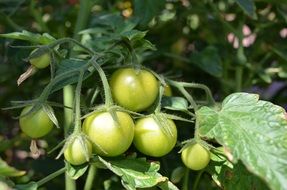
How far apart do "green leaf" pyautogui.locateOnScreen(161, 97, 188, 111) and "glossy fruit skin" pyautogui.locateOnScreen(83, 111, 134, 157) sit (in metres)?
0.11

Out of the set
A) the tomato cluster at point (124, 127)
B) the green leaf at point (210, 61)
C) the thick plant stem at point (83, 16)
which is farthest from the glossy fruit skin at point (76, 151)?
the green leaf at point (210, 61)

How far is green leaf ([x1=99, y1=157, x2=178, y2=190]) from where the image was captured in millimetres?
761

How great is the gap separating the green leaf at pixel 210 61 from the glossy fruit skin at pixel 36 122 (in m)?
0.42

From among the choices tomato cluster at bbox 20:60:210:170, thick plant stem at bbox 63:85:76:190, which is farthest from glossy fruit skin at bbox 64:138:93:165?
thick plant stem at bbox 63:85:76:190

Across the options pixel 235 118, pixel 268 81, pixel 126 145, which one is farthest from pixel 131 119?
pixel 268 81

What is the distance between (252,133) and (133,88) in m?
0.17

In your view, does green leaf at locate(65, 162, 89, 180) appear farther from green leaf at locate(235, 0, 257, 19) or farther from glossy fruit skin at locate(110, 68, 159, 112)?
green leaf at locate(235, 0, 257, 19)

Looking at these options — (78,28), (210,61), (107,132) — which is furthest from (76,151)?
(210,61)

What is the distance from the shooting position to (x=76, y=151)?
733 millimetres

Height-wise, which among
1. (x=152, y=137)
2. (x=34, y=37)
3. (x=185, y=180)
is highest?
(x=34, y=37)

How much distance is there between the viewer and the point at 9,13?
1.14 meters

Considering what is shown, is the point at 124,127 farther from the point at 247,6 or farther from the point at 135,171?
the point at 247,6

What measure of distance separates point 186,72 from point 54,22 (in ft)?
1.06

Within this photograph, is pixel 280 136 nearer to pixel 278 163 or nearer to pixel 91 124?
pixel 278 163
